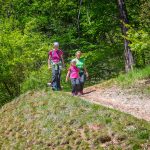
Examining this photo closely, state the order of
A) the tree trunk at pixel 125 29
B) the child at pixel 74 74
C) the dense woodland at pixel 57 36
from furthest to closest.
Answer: the dense woodland at pixel 57 36, the tree trunk at pixel 125 29, the child at pixel 74 74

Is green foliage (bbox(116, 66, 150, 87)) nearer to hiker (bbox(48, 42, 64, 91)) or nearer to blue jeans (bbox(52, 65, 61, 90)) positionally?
blue jeans (bbox(52, 65, 61, 90))

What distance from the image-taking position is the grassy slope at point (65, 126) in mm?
11281

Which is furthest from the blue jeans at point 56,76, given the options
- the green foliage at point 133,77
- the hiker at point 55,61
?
the green foliage at point 133,77

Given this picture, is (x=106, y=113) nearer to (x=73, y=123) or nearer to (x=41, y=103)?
(x=73, y=123)

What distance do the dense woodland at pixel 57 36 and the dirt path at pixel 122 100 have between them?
12.0 feet

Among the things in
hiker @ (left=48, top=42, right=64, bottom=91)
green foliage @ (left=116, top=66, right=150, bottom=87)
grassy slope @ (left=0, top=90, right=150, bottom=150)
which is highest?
hiker @ (left=48, top=42, right=64, bottom=91)

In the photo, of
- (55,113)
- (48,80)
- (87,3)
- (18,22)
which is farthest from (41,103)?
(18,22)

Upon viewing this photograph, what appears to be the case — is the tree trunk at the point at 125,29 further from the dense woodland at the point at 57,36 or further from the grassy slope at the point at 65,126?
the grassy slope at the point at 65,126

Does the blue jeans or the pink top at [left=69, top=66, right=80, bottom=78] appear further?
the blue jeans

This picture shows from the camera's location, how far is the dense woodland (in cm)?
2245

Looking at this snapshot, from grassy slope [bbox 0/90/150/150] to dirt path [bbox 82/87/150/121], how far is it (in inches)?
48.0

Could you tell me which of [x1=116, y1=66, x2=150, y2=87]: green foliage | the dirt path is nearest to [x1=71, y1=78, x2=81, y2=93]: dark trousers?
the dirt path

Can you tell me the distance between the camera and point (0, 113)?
17422 mm

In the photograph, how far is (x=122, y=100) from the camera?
15.9m
